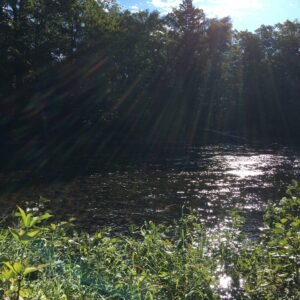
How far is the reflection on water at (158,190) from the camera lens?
1276 centimetres

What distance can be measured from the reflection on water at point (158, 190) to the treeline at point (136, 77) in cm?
1618

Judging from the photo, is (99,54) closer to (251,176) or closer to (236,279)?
(251,176)

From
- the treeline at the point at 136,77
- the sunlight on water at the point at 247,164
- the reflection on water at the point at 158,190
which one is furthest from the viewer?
the treeline at the point at 136,77

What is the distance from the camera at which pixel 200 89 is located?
57.2 meters

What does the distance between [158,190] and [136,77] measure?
113 feet

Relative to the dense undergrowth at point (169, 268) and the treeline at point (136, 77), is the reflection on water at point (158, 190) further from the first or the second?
the treeline at point (136, 77)

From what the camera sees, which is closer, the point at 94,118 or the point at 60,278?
the point at 60,278

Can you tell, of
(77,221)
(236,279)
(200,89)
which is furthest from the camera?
(200,89)

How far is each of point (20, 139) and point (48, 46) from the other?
944 cm

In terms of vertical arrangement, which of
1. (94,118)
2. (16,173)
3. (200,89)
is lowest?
(16,173)

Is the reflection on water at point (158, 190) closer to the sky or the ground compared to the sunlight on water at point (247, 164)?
closer to the ground

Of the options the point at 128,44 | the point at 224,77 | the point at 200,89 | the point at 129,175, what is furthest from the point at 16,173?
the point at 224,77

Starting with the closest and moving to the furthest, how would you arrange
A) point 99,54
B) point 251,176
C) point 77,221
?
point 77,221 < point 251,176 < point 99,54

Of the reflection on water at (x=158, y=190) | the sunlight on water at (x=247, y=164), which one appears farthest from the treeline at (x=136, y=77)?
the reflection on water at (x=158, y=190)
